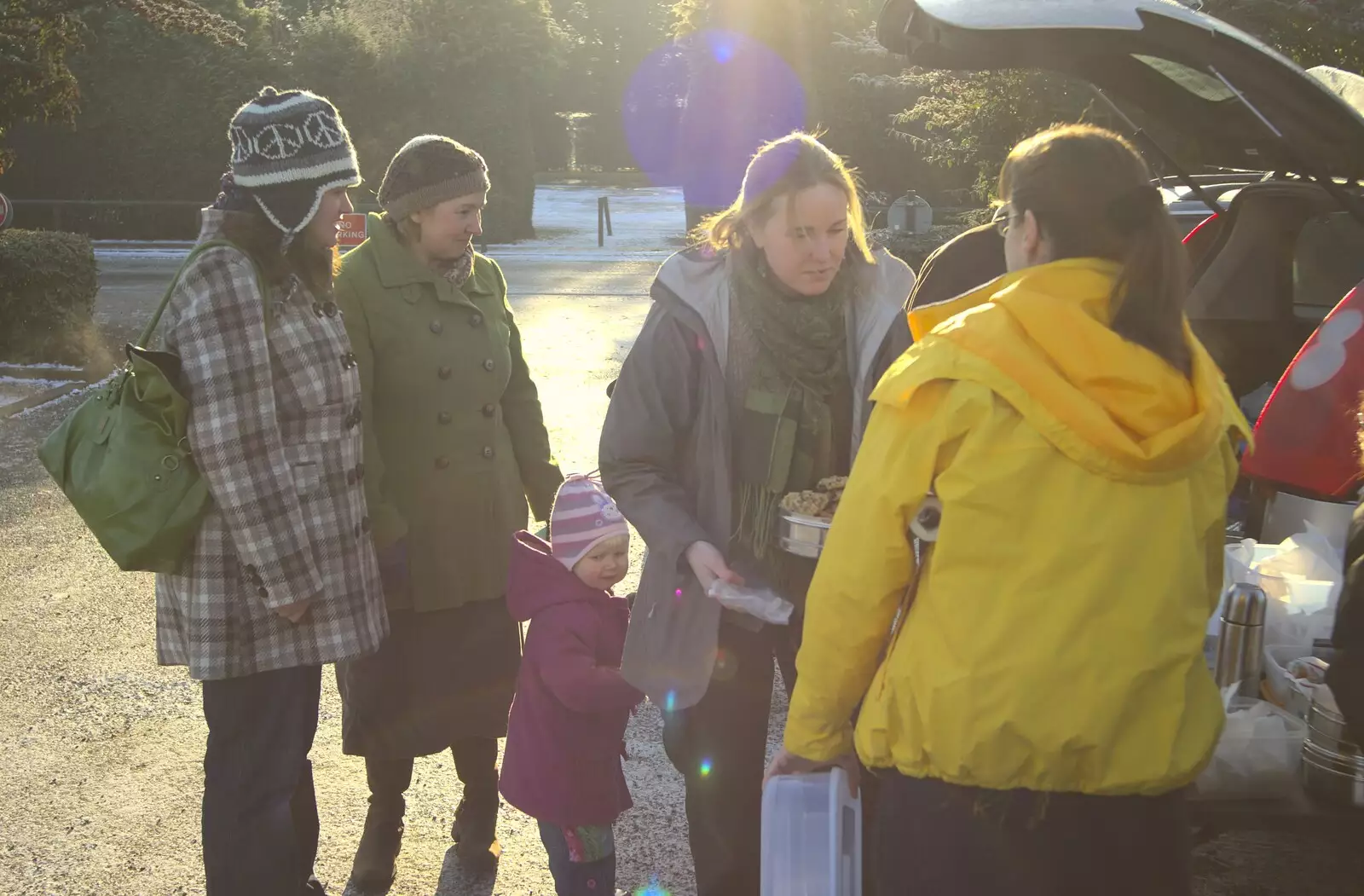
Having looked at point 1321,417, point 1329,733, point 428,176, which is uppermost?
point 428,176

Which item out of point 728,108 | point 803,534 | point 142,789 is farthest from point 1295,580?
point 728,108

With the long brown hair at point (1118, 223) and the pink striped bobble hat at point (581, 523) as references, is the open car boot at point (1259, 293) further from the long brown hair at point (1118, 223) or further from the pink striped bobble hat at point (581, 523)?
the long brown hair at point (1118, 223)

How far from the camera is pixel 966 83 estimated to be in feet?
48.0

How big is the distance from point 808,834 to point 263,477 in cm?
144

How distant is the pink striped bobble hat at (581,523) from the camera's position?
10.3 feet

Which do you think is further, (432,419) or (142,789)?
(142,789)

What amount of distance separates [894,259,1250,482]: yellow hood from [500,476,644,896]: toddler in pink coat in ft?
4.49

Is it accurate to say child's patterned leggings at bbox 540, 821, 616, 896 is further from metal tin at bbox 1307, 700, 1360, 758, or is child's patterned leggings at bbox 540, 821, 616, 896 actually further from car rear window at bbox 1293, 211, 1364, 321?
car rear window at bbox 1293, 211, 1364, 321

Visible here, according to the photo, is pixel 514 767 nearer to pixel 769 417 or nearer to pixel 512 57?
pixel 769 417

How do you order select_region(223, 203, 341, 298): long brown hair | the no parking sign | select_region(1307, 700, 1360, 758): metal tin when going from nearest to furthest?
select_region(1307, 700, 1360, 758): metal tin < select_region(223, 203, 341, 298): long brown hair < the no parking sign

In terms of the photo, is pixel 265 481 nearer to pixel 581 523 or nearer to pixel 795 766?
pixel 581 523

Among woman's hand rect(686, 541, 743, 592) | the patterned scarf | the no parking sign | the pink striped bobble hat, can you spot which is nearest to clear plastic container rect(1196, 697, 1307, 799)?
woman's hand rect(686, 541, 743, 592)

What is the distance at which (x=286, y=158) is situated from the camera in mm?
2926

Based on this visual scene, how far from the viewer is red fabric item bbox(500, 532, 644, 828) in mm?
3016
